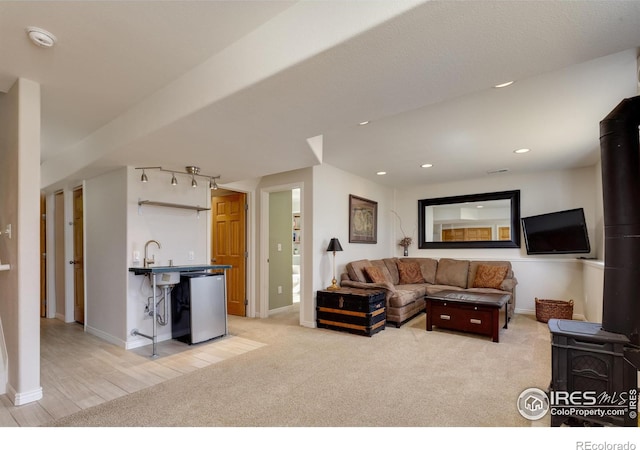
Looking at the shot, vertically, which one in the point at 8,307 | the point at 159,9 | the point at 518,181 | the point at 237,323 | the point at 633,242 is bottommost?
the point at 237,323

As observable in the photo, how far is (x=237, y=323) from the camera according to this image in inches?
183

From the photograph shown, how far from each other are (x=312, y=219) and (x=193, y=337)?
6.63 ft

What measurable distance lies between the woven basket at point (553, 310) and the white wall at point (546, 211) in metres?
0.43

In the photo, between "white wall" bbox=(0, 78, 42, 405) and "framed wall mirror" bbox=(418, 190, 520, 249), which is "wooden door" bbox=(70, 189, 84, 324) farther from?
"framed wall mirror" bbox=(418, 190, 520, 249)

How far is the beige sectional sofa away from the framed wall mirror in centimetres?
47

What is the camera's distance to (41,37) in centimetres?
185

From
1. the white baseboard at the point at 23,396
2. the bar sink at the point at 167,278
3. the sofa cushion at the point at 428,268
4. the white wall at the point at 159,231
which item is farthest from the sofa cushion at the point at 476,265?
the white baseboard at the point at 23,396

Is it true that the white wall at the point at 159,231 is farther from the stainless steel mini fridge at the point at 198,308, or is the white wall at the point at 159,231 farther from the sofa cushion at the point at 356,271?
the sofa cushion at the point at 356,271

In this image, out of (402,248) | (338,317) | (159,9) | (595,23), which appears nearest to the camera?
(595,23)

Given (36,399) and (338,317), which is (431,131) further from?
(36,399)

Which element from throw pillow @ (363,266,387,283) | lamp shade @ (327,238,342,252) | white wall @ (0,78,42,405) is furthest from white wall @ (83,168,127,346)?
throw pillow @ (363,266,387,283)

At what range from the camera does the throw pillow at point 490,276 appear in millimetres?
4992

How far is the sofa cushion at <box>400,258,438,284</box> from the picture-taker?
5766 millimetres

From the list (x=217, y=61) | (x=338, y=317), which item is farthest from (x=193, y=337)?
(x=217, y=61)
